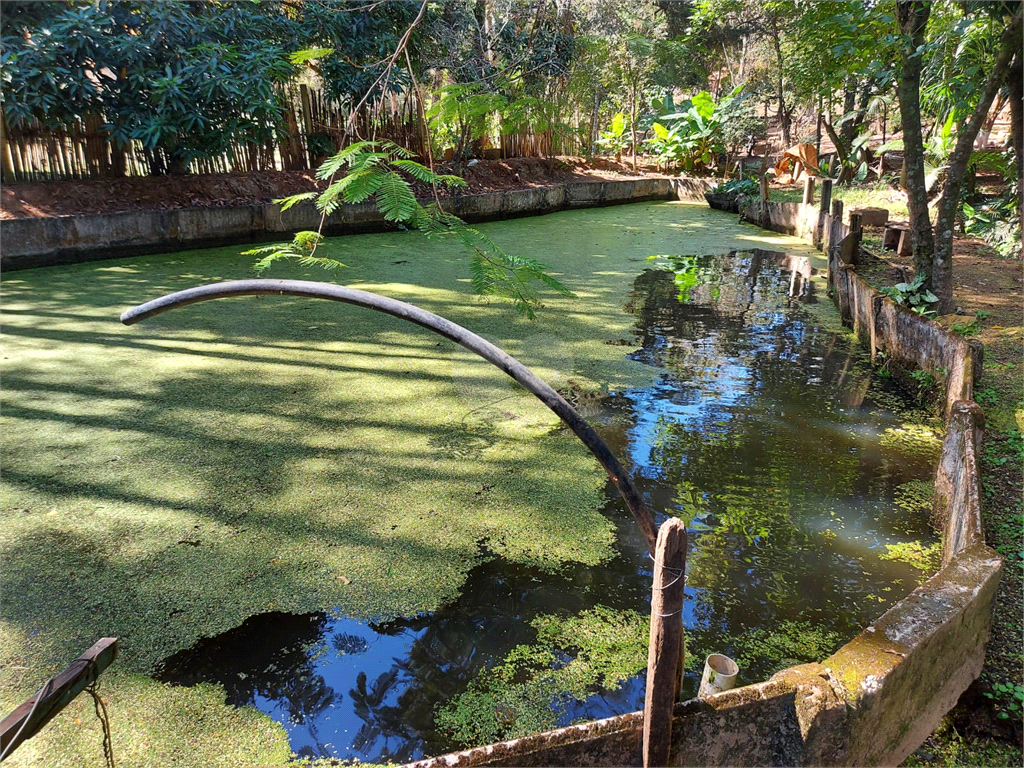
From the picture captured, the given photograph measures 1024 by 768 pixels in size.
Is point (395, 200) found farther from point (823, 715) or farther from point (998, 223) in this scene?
point (998, 223)

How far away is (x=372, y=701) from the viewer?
162cm

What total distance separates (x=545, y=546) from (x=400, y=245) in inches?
196

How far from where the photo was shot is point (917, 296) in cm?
418

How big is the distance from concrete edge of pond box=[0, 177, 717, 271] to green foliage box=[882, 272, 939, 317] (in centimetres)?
334

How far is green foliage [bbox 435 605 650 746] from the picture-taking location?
155cm

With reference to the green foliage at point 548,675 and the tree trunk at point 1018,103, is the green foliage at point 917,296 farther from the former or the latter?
the green foliage at point 548,675

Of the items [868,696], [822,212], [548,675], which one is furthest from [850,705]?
[822,212]

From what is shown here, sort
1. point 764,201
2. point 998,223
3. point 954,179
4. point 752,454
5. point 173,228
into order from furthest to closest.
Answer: point 764,201
point 173,228
point 998,223
point 954,179
point 752,454

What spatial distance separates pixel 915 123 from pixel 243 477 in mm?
4070

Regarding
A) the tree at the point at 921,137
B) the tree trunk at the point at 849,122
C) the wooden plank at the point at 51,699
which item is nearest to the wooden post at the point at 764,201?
the tree trunk at the point at 849,122

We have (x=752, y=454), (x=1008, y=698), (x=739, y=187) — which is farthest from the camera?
(x=739, y=187)

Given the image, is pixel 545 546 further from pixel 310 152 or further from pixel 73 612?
pixel 310 152

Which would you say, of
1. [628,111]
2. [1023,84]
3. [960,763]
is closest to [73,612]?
[960,763]

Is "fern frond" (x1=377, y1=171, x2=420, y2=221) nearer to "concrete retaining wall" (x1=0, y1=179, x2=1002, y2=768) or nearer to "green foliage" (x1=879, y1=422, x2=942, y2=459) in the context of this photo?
"concrete retaining wall" (x1=0, y1=179, x2=1002, y2=768)
